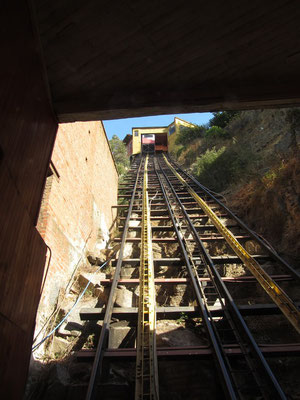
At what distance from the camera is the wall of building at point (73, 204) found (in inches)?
192

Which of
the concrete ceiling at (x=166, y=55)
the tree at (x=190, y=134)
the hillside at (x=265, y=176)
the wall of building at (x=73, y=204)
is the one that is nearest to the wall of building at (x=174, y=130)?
the tree at (x=190, y=134)

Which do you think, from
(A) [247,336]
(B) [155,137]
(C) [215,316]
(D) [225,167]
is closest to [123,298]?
(C) [215,316]

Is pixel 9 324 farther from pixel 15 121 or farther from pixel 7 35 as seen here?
pixel 7 35

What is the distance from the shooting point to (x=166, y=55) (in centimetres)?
238

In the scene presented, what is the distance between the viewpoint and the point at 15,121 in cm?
177

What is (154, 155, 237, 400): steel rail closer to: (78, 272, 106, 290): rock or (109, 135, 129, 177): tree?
(78, 272, 106, 290): rock

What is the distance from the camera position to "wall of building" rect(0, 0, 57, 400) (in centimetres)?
164

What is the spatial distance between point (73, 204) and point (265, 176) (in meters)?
5.63

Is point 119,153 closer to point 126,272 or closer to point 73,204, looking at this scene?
point 73,204

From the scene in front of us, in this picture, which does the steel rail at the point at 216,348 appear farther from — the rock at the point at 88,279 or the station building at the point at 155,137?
the station building at the point at 155,137

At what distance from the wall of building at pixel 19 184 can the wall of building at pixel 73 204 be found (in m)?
2.36

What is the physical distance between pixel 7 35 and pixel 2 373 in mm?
2109

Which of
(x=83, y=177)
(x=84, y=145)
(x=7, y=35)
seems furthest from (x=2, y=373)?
(x=84, y=145)

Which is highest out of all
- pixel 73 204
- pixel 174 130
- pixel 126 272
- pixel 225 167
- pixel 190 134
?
pixel 174 130
